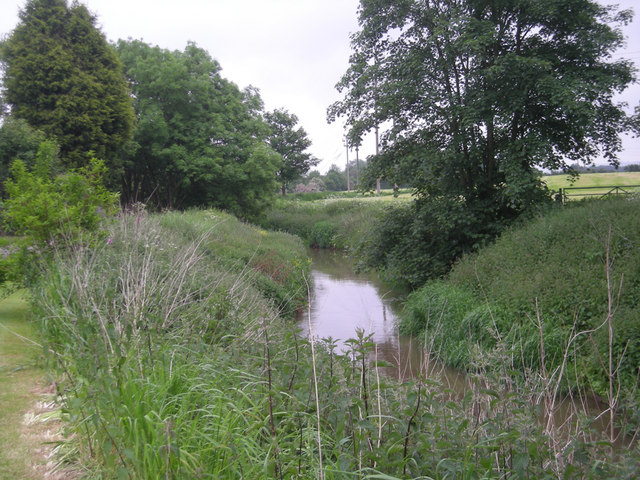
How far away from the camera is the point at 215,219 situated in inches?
591

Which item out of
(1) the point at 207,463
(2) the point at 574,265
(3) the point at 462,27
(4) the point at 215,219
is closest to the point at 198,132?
(4) the point at 215,219

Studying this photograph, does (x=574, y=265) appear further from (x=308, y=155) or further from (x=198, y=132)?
(x=308, y=155)

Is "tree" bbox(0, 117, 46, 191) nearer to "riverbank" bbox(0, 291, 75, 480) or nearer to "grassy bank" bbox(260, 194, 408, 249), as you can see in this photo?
"riverbank" bbox(0, 291, 75, 480)

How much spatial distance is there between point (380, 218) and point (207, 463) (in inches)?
473

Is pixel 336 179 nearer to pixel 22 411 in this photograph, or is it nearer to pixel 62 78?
pixel 62 78

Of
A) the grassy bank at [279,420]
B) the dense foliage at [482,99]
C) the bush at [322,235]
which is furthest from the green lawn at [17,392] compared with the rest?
the bush at [322,235]

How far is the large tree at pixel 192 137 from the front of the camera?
73.3 ft

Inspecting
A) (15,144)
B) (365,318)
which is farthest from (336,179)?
(365,318)

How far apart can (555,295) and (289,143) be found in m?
36.6

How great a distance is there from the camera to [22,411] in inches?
151

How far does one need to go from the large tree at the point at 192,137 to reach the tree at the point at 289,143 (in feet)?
52.2

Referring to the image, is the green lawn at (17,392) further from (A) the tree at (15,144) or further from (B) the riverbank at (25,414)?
(A) the tree at (15,144)

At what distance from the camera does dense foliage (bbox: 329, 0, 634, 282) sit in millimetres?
10547

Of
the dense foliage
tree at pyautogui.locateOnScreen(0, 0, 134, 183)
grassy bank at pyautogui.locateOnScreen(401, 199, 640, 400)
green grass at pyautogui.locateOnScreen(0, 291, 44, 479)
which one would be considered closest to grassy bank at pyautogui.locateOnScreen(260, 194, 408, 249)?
the dense foliage
